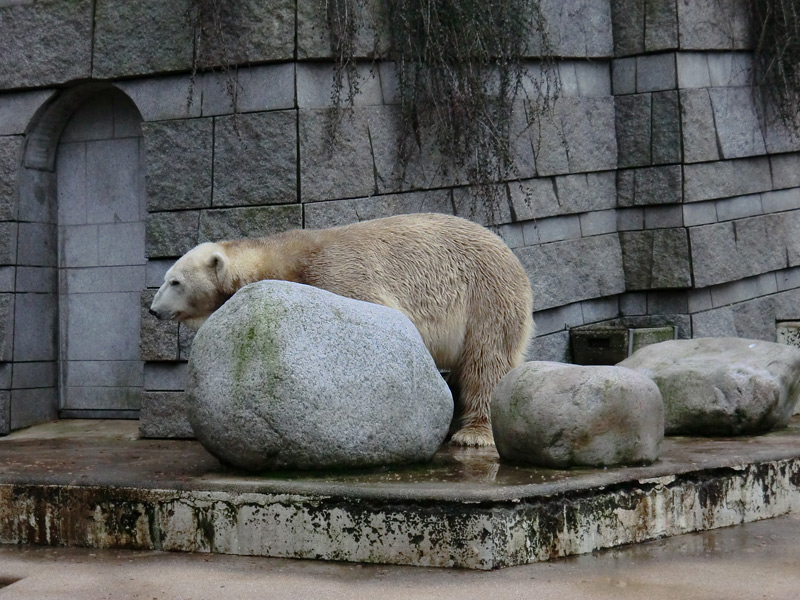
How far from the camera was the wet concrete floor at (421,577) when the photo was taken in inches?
158

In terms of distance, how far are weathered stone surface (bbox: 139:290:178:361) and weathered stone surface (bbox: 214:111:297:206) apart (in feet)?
2.82

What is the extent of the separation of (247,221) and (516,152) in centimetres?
210

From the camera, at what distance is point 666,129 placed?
27.7ft

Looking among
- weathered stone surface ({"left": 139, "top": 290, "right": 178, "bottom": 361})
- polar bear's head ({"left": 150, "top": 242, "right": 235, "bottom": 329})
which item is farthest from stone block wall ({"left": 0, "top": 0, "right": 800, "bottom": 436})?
polar bear's head ({"left": 150, "top": 242, "right": 235, "bottom": 329})

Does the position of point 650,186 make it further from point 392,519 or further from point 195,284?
point 392,519

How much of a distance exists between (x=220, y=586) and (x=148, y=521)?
30.5 inches

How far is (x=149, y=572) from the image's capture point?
4.41 metres

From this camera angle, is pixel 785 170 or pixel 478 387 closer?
pixel 478 387

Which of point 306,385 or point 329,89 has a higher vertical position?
point 329,89

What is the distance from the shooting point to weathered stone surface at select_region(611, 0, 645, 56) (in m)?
8.47

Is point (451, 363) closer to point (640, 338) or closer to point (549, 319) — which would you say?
point (549, 319)

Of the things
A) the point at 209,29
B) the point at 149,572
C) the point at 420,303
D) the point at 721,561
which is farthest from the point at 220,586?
the point at 209,29

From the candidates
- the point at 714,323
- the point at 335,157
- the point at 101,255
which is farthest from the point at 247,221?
the point at 714,323

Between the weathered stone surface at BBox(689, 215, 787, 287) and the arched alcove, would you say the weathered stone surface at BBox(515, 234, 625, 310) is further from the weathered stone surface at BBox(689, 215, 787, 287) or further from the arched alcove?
the arched alcove
